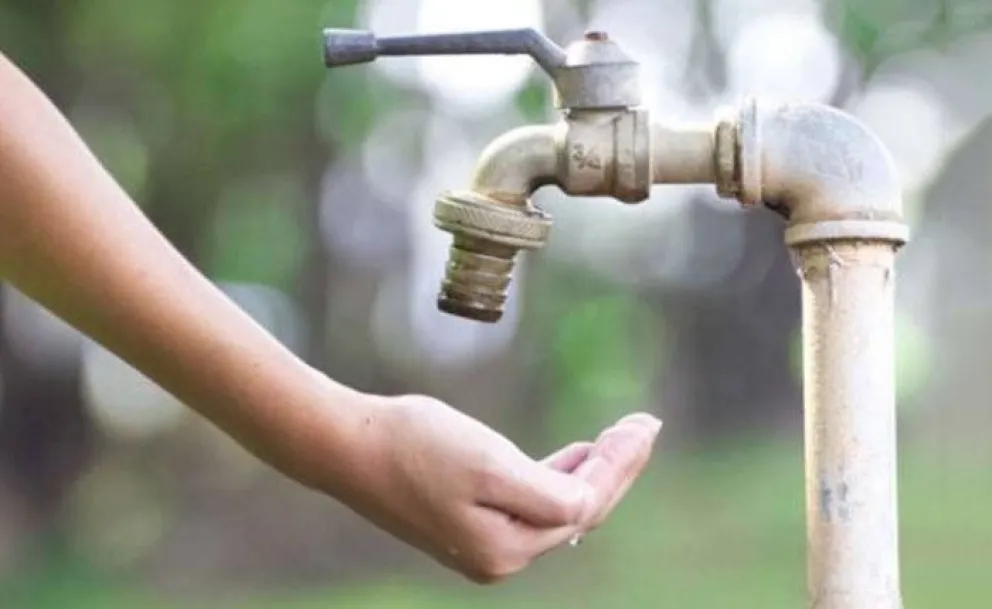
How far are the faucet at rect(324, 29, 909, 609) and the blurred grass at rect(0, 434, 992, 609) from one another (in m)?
3.03

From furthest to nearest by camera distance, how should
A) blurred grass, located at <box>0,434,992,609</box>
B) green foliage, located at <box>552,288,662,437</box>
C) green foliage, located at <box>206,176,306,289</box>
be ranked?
green foliage, located at <box>552,288,662,437</box>
green foliage, located at <box>206,176,306,289</box>
blurred grass, located at <box>0,434,992,609</box>

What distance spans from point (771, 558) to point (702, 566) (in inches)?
7.0

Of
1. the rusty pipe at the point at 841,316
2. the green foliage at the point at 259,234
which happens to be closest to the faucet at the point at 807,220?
the rusty pipe at the point at 841,316

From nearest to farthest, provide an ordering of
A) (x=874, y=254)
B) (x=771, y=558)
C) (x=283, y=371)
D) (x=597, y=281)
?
(x=283, y=371)
(x=874, y=254)
(x=771, y=558)
(x=597, y=281)

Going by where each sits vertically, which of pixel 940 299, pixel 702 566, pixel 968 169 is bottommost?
pixel 702 566

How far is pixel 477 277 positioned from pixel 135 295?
0.18m

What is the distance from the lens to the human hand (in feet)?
2.19

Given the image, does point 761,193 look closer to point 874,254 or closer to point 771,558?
point 874,254

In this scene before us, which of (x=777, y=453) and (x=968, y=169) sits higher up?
(x=968, y=169)

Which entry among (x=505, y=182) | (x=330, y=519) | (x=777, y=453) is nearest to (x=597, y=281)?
(x=777, y=453)

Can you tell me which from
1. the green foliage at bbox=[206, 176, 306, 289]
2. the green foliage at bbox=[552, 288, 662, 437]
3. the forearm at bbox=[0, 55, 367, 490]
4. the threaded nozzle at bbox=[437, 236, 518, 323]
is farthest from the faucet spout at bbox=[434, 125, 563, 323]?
the green foliage at bbox=[552, 288, 662, 437]

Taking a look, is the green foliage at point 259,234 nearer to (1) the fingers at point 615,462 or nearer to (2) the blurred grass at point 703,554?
(2) the blurred grass at point 703,554

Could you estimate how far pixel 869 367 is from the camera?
2.49 ft

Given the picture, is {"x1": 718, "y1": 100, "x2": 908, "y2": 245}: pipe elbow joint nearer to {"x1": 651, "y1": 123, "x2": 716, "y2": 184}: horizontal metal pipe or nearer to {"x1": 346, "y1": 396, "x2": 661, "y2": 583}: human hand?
{"x1": 651, "y1": 123, "x2": 716, "y2": 184}: horizontal metal pipe
